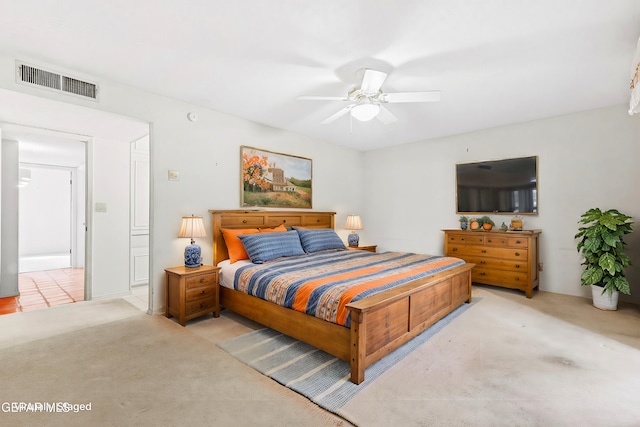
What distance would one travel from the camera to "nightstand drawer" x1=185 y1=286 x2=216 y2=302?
123 inches

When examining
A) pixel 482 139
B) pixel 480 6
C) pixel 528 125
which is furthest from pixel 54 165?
pixel 528 125

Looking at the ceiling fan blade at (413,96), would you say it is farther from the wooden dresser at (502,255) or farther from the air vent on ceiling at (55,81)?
the air vent on ceiling at (55,81)

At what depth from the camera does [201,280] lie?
324cm

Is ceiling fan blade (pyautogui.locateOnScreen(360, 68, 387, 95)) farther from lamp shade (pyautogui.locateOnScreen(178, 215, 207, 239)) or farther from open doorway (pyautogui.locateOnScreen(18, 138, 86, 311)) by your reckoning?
open doorway (pyautogui.locateOnScreen(18, 138, 86, 311))

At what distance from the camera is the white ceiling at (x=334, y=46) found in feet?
6.62

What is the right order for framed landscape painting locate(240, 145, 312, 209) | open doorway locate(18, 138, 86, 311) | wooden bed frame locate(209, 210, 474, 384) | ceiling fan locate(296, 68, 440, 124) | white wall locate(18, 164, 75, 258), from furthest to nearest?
white wall locate(18, 164, 75, 258)
open doorway locate(18, 138, 86, 311)
framed landscape painting locate(240, 145, 312, 209)
ceiling fan locate(296, 68, 440, 124)
wooden bed frame locate(209, 210, 474, 384)

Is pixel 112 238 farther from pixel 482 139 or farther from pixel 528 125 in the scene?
pixel 528 125

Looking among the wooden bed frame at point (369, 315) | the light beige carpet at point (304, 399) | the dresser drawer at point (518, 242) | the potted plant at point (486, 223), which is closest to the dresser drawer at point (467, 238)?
the potted plant at point (486, 223)

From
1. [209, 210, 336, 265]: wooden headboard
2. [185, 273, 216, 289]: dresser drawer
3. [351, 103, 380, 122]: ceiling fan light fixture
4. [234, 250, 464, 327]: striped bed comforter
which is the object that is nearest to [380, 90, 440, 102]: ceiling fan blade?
[351, 103, 380, 122]: ceiling fan light fixture

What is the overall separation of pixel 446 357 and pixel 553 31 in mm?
2697

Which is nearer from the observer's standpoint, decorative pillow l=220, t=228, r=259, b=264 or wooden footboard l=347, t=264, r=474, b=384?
wooden footboard l=347, t=264, r=474, b=384

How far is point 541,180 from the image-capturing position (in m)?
4.37

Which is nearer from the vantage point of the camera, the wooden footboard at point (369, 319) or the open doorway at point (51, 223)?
the wooden footboard at point (369, 319)

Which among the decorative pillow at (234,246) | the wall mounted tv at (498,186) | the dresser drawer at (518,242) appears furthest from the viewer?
the wall mounted tv at (498,186)
